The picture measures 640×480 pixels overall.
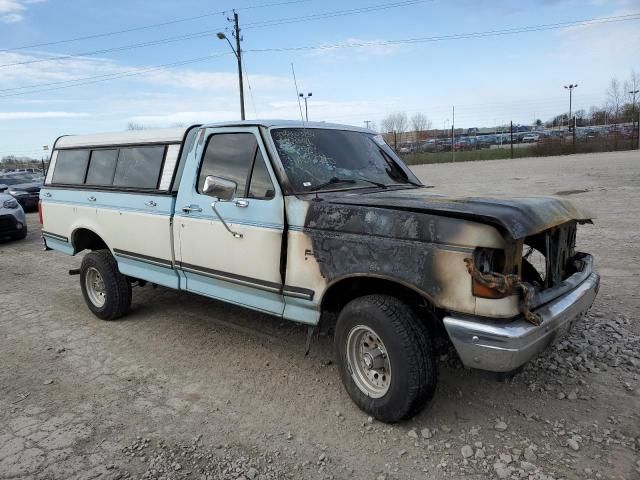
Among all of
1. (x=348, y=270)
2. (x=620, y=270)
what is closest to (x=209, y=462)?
(x=348, y=270)

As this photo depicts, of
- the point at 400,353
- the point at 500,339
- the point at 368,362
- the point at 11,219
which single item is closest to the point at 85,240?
the point at 368,362

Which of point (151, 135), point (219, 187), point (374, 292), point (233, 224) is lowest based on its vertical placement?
point (374, 292)

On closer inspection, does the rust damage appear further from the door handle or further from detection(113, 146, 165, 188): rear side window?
detection(113, 146, 165, 188): rear side window

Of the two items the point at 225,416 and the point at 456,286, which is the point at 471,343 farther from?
the point at 225,416

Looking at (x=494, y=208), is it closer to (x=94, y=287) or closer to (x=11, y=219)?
(x=94, y=287)

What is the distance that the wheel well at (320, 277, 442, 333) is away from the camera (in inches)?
130

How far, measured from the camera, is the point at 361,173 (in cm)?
Answer: 423

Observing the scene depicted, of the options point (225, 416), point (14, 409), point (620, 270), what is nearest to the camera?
point (225, 416)

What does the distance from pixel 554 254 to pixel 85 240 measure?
5050mm

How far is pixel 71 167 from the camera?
19.6ft

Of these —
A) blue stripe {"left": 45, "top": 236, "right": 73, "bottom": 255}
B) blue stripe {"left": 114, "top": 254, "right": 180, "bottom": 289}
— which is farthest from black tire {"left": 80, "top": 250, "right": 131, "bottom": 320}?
blue stripe {"left": 45, "top": 236, "right": 73, "bottom": 255}

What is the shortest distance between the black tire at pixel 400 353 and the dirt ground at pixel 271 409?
20 cm

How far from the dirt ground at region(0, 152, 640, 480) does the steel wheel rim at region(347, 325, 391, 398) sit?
235 mm

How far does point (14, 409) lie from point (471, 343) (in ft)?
11.0
